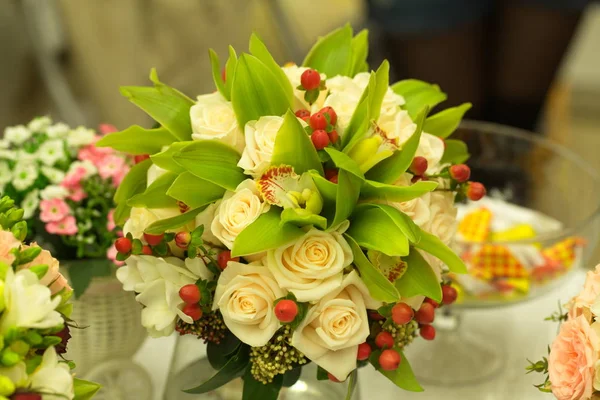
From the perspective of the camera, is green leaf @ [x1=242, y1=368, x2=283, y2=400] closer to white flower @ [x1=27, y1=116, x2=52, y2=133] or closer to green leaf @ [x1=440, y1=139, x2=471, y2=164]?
green leaf @ [x1=440, y1=139, x2=471, y2=164]

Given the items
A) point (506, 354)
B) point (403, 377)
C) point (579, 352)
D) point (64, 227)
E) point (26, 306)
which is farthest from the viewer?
point (506, 354)

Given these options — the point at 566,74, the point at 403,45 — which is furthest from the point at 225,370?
the point at 566,74

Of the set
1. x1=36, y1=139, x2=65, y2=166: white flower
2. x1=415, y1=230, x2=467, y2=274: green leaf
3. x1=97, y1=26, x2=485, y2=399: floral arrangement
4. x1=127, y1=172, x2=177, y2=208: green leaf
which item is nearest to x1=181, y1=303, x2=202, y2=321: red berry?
x1=97, y1=26, x2=485, y2=399: floral arrangement

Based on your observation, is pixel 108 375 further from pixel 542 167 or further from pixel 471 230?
pixel 542 167

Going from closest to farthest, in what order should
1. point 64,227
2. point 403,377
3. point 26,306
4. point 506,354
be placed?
point 26,306 < point 403,377 < point 64,227 < point 506,354

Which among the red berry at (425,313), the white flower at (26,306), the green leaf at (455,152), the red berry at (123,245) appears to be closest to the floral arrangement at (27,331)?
the white flower at (26,306)

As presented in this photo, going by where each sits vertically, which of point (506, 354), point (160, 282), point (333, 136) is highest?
point (333, 136)

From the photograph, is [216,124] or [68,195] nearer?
[216,124]

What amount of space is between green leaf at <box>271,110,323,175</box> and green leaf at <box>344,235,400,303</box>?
73 millimetres

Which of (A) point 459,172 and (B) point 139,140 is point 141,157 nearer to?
(B) point 139,140

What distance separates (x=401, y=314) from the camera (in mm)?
677

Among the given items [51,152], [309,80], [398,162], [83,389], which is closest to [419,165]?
[398,162]

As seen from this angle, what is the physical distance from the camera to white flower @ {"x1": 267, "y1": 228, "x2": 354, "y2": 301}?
655 mm

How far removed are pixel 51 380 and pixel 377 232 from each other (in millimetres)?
288
